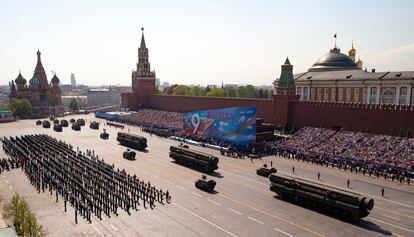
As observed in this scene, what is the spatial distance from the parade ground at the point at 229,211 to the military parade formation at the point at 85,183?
88 cm

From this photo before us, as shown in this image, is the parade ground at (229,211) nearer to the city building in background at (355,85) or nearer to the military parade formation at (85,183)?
the military parade formation at (85,183)

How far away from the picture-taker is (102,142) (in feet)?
200

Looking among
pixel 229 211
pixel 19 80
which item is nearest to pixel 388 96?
pixel 229 211

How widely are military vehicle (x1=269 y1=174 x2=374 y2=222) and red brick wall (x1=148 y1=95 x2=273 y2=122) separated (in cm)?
3449

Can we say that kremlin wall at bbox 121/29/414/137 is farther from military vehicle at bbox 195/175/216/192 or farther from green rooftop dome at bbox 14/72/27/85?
green rooftop dome at bbox 14/72/27/85

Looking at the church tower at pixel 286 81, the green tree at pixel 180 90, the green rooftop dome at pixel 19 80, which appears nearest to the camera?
the church tower at pixel 286 81

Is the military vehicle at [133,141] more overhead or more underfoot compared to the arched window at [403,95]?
more underfoot

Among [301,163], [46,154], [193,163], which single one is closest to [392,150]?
[301,163]

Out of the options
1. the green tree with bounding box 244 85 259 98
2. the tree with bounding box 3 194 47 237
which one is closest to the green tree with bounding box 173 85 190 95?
the green tree with bounding box 244 85 259 98

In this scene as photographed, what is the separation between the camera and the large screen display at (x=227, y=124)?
51.2 metres

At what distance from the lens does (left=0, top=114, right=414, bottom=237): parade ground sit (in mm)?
23516

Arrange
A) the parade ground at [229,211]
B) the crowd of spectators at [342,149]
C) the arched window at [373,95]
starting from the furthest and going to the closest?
the arched window at [373,95] → the crowd of spectators at [342,149] → the parade ground at [229,211]

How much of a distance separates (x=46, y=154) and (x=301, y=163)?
33.8m

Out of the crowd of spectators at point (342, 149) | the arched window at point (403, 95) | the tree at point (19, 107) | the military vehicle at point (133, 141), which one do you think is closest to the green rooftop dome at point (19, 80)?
the tree at point (19, 107)
